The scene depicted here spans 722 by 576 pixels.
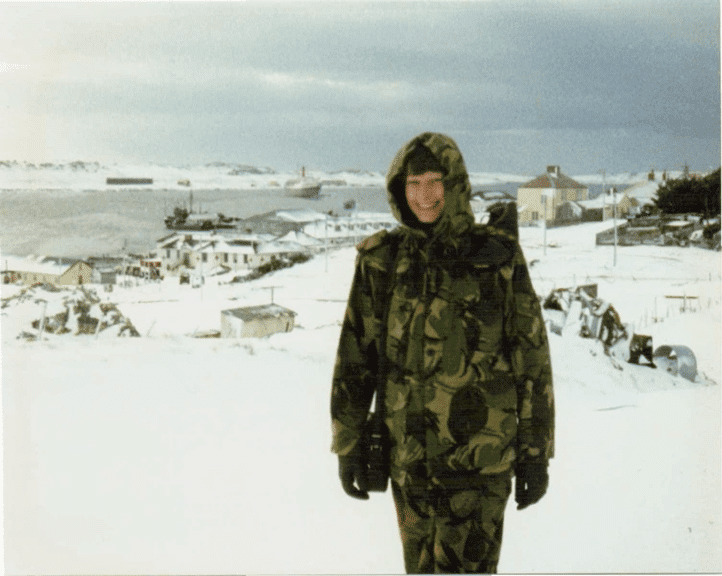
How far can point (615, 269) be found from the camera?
10.2ft

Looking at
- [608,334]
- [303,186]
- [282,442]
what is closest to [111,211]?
[303,186]

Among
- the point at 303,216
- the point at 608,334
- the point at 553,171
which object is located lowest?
the point at 608,334

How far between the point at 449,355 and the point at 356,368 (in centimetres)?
25

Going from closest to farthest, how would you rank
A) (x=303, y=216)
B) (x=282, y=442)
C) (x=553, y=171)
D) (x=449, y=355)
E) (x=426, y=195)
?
(x=449, y=355), (x=426, y=195), (x=282, y=442), (x=553, y=171), (x=303, y=216)

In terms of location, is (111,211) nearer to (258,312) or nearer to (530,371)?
(258,312)

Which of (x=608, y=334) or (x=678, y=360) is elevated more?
(x=608, y=334)

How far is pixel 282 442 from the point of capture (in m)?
2.90

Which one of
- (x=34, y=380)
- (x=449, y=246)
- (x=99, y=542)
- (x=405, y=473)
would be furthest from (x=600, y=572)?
(x=34, y=380)

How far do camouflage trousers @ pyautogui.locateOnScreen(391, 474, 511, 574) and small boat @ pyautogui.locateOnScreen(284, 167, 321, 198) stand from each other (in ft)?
5.14

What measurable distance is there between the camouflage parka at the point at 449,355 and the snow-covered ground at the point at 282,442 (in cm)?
108

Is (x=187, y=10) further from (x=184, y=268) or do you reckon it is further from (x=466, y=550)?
(x=466, y=550)

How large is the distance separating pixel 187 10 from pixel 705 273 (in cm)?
254

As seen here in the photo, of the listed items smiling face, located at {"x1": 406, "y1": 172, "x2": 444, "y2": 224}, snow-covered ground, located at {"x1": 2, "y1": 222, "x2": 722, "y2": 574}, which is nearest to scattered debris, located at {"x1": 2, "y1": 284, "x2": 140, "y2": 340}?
snow-covered ground, located at {"x1": 2, "y1": 222, "x2": 722, "y2": 574}

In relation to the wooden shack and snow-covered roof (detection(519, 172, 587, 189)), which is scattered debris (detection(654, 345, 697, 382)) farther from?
the wooden shack
